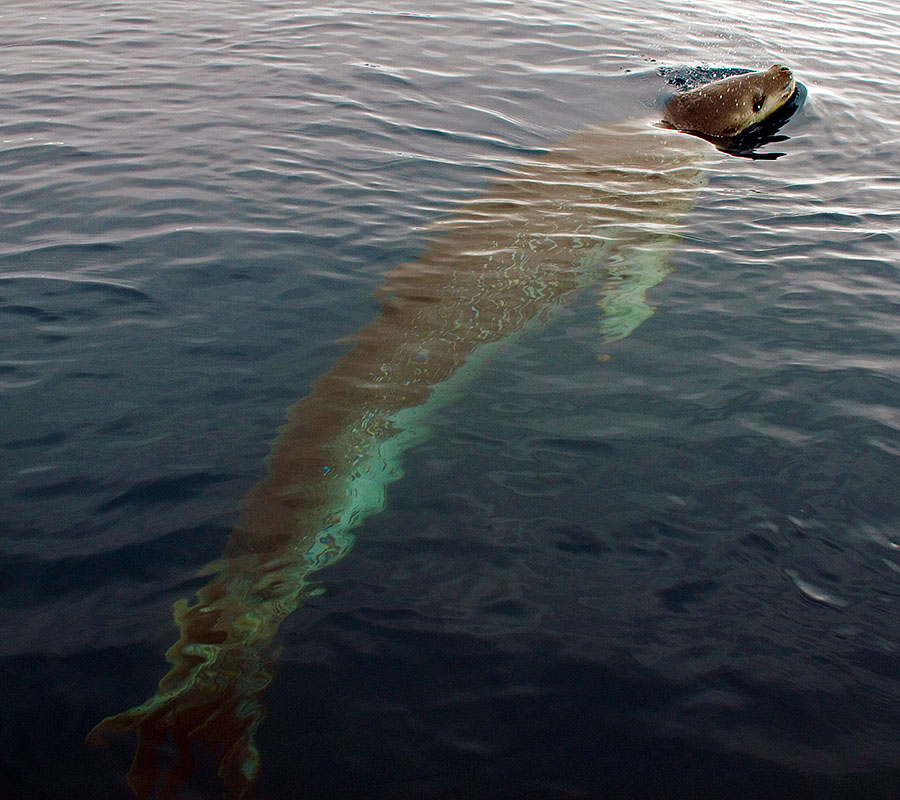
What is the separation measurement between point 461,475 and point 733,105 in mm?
7205

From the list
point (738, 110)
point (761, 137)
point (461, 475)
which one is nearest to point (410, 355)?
point (461, 475)

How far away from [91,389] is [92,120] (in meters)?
5.26

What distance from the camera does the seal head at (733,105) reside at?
955cm

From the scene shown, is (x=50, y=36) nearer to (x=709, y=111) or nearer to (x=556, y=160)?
(x=556, y=160)

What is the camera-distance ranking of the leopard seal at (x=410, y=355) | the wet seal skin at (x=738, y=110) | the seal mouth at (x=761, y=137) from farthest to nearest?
the wet seal skin at (x=738, y=110) → the seal mouth at (x=761, y=137) → the leopard seal at (x=410, y=355)

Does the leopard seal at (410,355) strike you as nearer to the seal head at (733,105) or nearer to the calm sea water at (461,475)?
the seal head at (733,105)

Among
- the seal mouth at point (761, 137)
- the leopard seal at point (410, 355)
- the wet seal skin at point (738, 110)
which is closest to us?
the leopard seal at point (410, 355)

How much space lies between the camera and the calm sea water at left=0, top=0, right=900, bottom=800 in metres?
3.31

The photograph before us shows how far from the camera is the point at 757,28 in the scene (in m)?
14.2

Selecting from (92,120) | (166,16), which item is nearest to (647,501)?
(92,120)

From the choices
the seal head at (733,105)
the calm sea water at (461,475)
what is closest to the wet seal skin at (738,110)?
the seal head at (733,105)

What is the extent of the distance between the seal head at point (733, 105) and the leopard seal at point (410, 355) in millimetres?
18

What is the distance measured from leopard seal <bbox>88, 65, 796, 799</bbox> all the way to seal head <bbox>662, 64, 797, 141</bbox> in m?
0.02

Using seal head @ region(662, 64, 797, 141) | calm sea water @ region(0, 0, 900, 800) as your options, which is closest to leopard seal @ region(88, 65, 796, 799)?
seal head @ region(662, 64, 797, 141)
